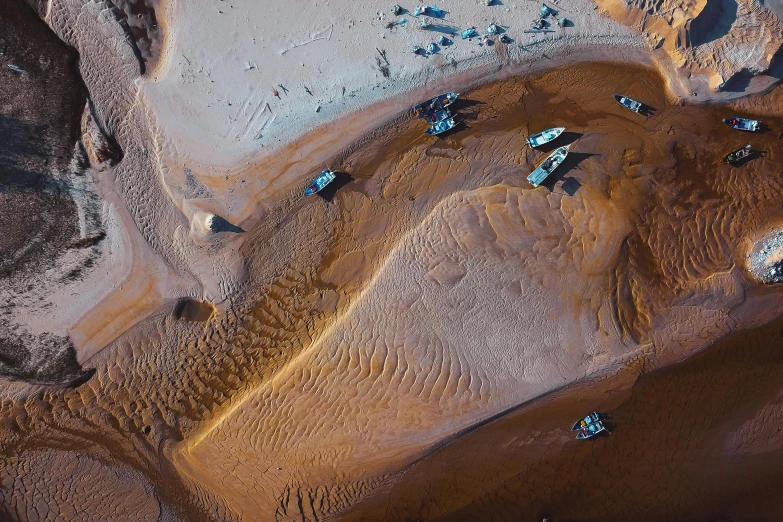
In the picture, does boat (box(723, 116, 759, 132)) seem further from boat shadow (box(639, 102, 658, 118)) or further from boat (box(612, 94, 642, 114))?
boat (box(612, 94, 642, 114))

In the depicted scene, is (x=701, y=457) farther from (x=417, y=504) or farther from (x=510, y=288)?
(x=417, y=504)

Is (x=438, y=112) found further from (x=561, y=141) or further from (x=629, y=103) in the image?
(x=629, y=103)

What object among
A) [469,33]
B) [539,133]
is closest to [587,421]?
[539,133]

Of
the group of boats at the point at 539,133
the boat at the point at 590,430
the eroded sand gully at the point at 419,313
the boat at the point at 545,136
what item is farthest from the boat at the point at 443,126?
the boat at the point at 590,430

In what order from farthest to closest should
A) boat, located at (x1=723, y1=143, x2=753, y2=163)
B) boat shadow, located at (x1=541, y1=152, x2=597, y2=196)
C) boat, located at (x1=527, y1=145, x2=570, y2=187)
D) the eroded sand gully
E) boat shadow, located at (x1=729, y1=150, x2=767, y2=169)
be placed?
Result: boat shadow, located at (x1=729, y1=150, x2=767, y2=169)
boat, located at (x1=723, y1=143, x2=753, y2=163)
boat shadow, located at (x1=541, y1=152, x2=597, y2=196)
boat, located at (x1=527, y1=145, x2=570, y2=187)
the eroded sand gully

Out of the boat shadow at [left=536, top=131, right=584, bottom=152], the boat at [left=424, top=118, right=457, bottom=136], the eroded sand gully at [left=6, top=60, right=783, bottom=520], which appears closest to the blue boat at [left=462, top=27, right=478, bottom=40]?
the eroded sand gully at [left=6, top=60, right=783, bottom=520]

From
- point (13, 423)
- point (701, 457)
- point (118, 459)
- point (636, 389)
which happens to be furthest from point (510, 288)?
point (13, 423)
